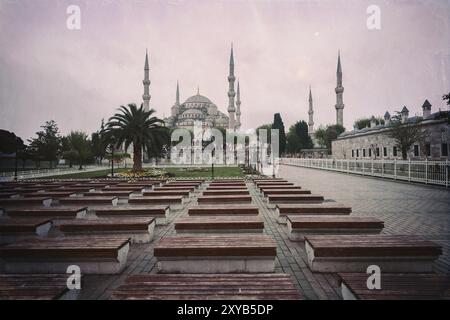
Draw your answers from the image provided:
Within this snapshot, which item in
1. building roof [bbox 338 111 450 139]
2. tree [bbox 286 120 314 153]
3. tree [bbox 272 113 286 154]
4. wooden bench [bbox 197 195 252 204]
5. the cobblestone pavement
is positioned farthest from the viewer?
tree [bbox 286 120 314 153]

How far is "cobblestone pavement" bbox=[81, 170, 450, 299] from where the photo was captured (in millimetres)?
3734

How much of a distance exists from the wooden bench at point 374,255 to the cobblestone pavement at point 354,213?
21 centimetres

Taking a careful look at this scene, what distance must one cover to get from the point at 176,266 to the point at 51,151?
149 feet

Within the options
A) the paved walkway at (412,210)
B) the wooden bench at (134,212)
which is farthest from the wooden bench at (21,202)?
the paved walkway at (412,210)

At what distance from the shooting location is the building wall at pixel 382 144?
31.7 m

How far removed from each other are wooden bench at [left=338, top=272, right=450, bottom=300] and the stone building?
13915 mm

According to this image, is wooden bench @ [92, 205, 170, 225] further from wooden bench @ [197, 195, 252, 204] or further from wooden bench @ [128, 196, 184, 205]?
wooden bench @ [197, 195, 252, 204]

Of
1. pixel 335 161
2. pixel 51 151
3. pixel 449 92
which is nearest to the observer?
pixel 449 92

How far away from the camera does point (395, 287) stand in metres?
2.90

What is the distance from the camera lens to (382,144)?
41.8 m

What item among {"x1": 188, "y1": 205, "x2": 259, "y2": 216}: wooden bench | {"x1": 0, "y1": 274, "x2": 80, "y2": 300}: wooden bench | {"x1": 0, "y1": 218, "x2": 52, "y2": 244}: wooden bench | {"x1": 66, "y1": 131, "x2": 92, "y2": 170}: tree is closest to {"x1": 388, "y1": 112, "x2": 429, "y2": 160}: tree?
{"x1": 188, "y1": 205, "x2": 259, "y2": 216}: wooden bench
